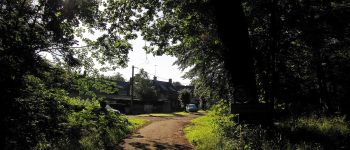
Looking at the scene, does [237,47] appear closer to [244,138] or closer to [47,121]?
[244,138]

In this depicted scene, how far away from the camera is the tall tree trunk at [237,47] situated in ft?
35.0

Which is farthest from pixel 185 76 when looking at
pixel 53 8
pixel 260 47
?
pixel 53 8

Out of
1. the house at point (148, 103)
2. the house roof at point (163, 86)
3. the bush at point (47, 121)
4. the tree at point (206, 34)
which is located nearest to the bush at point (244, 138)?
the tree at point (206, 34)

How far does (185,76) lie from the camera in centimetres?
2825

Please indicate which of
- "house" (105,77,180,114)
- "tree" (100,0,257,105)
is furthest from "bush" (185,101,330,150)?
"house" (105,77,180,114)

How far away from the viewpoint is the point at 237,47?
10773mm

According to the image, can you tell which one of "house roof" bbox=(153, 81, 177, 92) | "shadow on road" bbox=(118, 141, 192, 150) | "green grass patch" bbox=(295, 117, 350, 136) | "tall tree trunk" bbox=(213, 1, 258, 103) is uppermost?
"house roof" bbox=(153, 81, 177, 92)

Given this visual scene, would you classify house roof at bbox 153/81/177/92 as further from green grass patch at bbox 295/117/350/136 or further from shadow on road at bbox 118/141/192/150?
shadow on road at bbox 118/141/192/150

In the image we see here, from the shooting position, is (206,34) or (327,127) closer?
(327,127)

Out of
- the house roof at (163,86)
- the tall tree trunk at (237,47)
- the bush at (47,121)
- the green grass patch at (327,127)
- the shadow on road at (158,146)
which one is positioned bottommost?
the shadow on road at (158,146)

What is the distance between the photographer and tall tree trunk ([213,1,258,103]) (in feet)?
35.0

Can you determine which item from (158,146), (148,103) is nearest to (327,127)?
(158,146)

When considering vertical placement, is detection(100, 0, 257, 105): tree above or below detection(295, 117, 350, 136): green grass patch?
above

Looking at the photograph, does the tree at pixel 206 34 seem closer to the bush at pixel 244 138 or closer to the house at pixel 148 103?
the bush at pixel 244 138
